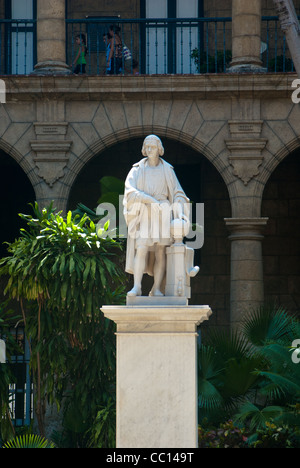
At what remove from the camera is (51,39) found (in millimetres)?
21359

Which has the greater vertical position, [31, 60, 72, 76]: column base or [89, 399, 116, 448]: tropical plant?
[31, 60, 72, 76]: column base

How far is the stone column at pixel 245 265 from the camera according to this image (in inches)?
814

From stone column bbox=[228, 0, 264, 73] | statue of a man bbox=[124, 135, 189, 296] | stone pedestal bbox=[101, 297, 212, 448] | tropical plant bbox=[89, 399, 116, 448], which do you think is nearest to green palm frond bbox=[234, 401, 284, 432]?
tropical plant bbox=[89, 399, 116, 448]

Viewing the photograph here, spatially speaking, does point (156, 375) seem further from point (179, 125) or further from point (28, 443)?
point (179, 125)

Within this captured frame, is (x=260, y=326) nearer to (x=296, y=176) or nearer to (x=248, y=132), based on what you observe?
(x=248, y=132)

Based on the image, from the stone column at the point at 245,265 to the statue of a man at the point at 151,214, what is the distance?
20.7 feet

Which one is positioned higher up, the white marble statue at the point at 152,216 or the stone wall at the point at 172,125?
the stone wall at the point at 172,125

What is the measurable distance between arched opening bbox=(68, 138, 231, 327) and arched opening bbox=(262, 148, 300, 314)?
893mm

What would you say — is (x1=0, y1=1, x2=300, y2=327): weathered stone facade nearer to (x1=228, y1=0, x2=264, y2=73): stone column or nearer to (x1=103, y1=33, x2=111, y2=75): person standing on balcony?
(x1=228, y1=0, x2=264, y2=73): stone column

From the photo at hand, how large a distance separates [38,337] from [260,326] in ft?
11.2

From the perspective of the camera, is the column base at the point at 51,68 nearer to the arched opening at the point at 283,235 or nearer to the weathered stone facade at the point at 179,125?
the weathered stone facade at the point at 179,125

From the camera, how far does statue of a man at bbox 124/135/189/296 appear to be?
14.1 metres

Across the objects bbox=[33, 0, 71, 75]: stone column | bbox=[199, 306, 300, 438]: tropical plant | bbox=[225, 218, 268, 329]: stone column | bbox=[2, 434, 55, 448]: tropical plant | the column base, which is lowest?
bbox=[2, 434, 55, 448]: tropical plant

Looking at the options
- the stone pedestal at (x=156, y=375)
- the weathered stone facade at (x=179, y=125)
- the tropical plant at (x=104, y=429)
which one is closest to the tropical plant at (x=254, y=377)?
the tropical plant at (x=104, y=429)
